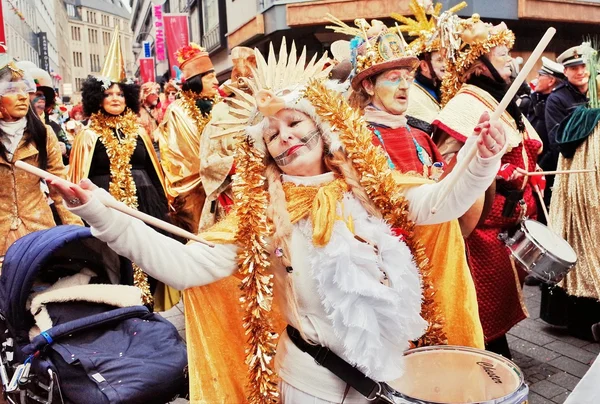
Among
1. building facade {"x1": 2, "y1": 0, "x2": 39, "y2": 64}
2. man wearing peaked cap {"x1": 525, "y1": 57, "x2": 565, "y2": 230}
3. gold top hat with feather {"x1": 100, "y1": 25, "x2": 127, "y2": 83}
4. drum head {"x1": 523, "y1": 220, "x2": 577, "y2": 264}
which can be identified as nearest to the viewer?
drum head {"x1": 523, "y1": 220, "x2": 577, "y2": 264}

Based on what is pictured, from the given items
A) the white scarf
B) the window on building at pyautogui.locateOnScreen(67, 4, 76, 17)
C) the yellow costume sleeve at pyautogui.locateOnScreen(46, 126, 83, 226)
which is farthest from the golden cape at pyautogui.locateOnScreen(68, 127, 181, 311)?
the window on building at pyautogui.locateOnScreen(67, 4, 76, 17)

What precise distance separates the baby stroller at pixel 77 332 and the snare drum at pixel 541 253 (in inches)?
79.6

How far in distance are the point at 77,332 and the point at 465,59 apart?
2.85 metres

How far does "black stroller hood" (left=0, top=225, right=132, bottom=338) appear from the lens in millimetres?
2920

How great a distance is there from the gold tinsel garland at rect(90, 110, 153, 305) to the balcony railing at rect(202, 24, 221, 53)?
1727 cm

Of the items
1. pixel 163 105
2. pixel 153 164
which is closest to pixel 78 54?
pixel 163 105

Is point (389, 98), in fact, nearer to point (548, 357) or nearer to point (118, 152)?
point (548, 357)

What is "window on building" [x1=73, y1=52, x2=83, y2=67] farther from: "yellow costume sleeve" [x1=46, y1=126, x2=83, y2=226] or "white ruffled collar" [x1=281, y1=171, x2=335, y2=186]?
"white ruffled collar" [x1=281, y1=171, x2=335, y2=186]

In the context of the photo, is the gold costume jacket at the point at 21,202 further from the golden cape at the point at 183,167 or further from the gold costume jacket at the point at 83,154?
the golden cape at the point at 183,167

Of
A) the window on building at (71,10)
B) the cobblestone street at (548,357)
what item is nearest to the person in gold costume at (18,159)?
the cobblestone street at (548,357)

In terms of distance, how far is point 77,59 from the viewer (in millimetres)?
102938

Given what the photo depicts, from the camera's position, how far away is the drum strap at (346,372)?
2.11 m

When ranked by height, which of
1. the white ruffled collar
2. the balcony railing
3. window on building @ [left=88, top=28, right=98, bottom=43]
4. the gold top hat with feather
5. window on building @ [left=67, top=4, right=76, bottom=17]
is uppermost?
window on building @ [left=67, top=4, right=76, bottom=17]

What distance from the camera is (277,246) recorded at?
2238mm
